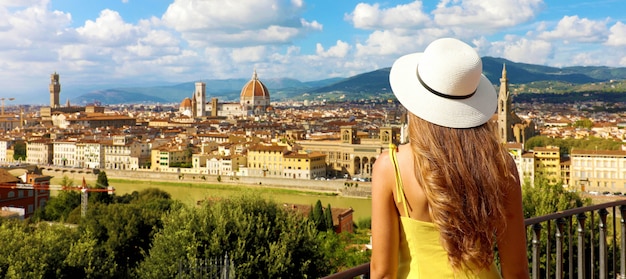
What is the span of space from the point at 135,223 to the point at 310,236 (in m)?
3.35

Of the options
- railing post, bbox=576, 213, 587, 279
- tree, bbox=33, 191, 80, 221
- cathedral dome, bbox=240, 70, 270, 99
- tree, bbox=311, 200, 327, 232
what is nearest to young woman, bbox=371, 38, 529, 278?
railing post, bbox=576, 213, 587, 279

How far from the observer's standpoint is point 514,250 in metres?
0.87

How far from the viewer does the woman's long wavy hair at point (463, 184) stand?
0.80 metres

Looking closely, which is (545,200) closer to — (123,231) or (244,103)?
(123,231)

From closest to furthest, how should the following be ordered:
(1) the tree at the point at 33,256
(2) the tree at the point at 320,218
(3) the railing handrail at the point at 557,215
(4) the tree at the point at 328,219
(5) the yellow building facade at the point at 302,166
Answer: (3) the railing handrail at the point at 557,215
(1) the tree at the point at 33,256
(2) the tree at the point at 320,218
(4) the tree at the point at 328,219
(5) the yellow building facade at the point at 302,166

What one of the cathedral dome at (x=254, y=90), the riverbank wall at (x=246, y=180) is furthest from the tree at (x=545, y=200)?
the cathedral dome at (x=254, y=90)

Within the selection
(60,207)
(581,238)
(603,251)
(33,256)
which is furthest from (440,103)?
(60,207)

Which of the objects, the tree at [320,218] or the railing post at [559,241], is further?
the tree at [320,218]

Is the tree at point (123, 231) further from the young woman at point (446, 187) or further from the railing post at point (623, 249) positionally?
the young woman at point (446, 187)

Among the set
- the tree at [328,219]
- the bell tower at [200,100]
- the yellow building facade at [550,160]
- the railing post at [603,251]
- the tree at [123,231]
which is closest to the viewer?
the railing post at [603,251]

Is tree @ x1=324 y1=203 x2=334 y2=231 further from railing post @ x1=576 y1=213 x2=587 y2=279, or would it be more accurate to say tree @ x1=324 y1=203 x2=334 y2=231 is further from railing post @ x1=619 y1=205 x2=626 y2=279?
railing post @ x1=576 y1=213 x2=587 y2=279

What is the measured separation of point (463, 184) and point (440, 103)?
111 mm

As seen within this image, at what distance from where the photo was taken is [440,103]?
83 centimetres

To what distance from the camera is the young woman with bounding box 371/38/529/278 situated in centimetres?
81
